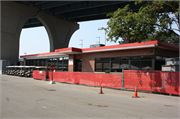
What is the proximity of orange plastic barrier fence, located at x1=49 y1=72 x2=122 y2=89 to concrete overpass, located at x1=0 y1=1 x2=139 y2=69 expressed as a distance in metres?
25.2

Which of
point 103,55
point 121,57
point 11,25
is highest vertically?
point 11,25

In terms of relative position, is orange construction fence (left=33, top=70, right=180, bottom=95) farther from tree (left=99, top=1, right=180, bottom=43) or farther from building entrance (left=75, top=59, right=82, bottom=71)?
building entrance (left=75, top=59, right=82, bottom=71)

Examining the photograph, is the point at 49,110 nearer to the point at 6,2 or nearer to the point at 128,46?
the point at 128,46

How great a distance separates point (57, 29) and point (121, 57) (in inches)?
1345

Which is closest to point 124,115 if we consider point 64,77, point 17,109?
point 17,109

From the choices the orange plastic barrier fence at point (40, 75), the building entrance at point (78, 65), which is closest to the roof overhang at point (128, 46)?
the building entrance at point (78, 65)

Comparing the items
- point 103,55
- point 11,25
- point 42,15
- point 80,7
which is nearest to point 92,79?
point 103,55

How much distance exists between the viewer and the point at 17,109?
6.73 m

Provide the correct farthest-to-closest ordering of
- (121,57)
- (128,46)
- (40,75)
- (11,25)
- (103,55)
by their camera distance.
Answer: (11,25)
(103,55)
(40,75)
(121,57)
(128,46)

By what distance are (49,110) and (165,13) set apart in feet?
40.1

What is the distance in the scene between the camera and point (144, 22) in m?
12.0

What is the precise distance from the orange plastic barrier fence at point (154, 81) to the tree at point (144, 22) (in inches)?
116

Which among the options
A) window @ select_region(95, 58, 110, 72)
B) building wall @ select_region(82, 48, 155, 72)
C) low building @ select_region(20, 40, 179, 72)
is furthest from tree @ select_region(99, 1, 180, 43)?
window @ select_region(95, 58, 110, 72)

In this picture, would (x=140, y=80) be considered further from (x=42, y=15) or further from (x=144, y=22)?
(x=42, y=15)
